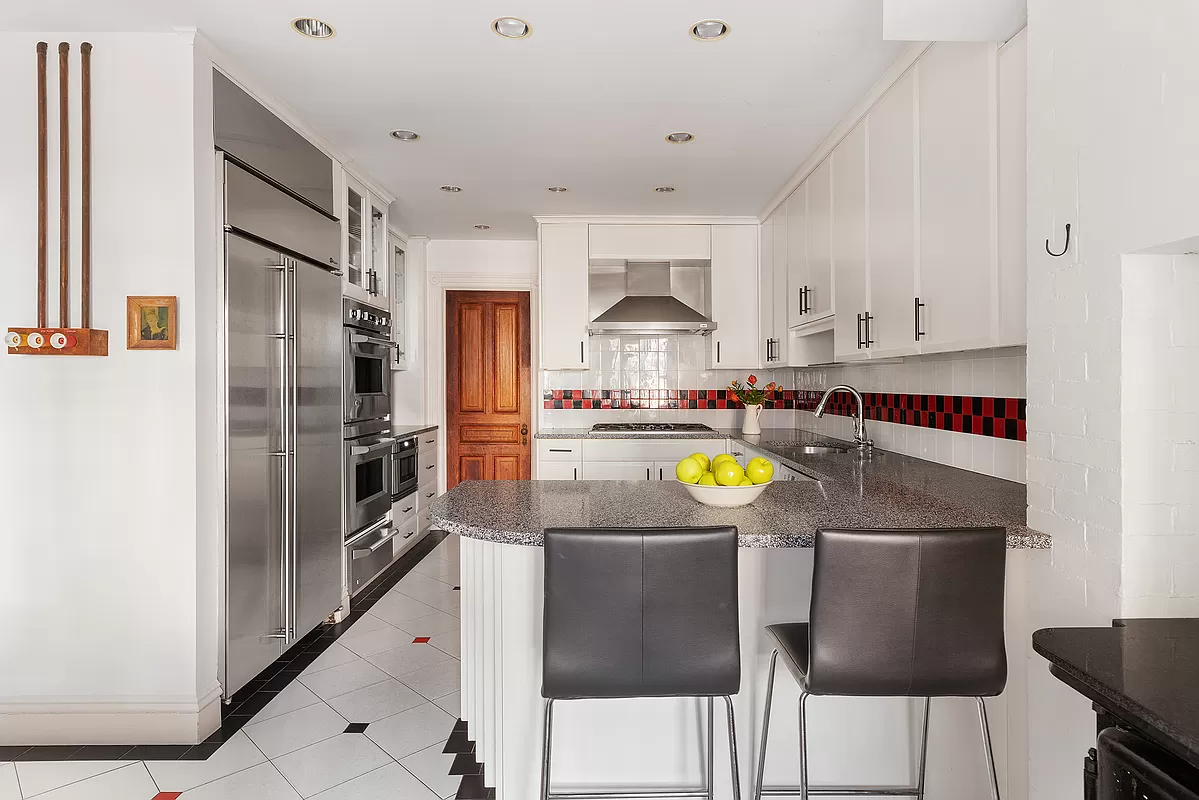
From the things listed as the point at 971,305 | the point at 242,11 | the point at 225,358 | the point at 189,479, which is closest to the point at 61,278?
the point at 225,358

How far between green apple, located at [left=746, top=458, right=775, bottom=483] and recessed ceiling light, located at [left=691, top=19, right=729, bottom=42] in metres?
1.45

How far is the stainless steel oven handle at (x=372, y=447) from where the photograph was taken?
3.62 meters

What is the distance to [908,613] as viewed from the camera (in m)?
1.35

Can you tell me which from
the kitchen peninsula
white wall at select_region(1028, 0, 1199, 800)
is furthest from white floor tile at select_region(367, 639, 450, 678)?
white wall at select_region(1028, 0, 1199, 800)

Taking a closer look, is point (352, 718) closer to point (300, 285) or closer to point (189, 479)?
point (189, 479)

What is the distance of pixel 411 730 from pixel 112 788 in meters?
0.88

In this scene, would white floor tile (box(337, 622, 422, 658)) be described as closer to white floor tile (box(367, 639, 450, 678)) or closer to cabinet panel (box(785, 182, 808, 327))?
white floor tile (box(367, 639, 450, 678))

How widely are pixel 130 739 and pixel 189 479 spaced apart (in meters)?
0.91

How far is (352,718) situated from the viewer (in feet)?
8.15

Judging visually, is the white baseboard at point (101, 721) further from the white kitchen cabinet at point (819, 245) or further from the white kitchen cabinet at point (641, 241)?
the white kitchen cabinet at point (641, 241)

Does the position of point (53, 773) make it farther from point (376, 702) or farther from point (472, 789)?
Result: point (472, 789)

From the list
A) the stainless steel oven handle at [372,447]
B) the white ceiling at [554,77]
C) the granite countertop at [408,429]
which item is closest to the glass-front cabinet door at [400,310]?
the granite countertop at [408,429]

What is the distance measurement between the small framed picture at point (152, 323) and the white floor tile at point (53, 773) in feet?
4.48

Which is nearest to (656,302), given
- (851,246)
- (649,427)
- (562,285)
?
(562,285)
